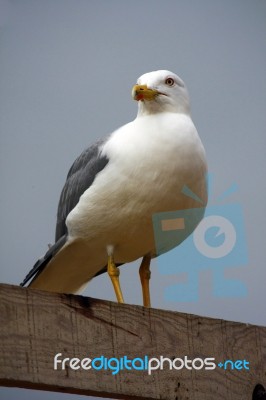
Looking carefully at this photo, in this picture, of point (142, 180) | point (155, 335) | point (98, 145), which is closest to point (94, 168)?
point (98, 145)

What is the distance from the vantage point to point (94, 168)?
3764mm

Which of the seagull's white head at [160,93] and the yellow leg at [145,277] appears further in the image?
the yellow leg at [145,277]

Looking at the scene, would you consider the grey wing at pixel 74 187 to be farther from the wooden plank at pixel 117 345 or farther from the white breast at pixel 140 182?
the wooden plank at pixel 117 345

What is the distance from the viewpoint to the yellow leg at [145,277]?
390 cm

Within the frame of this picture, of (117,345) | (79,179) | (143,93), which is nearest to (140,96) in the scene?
(143,93)

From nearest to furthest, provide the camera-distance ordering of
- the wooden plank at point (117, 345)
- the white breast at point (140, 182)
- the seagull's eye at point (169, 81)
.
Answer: the wooden plank at point (117, 345), the white breast at point (140, 182), the seagull's eye at point (169, 81)

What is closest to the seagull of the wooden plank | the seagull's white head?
the seagull's white head

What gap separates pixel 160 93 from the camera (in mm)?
3807

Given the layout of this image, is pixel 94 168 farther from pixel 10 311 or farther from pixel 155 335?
pixel 10 311

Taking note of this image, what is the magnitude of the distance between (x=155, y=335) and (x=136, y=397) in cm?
20

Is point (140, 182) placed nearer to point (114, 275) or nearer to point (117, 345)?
point (114, 275)

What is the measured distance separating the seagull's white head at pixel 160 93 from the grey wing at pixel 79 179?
255mm

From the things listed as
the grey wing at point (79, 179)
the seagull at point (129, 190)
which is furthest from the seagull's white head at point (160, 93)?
the grey wing at point (79, 179)

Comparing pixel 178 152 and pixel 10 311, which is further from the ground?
pixel 178 152
